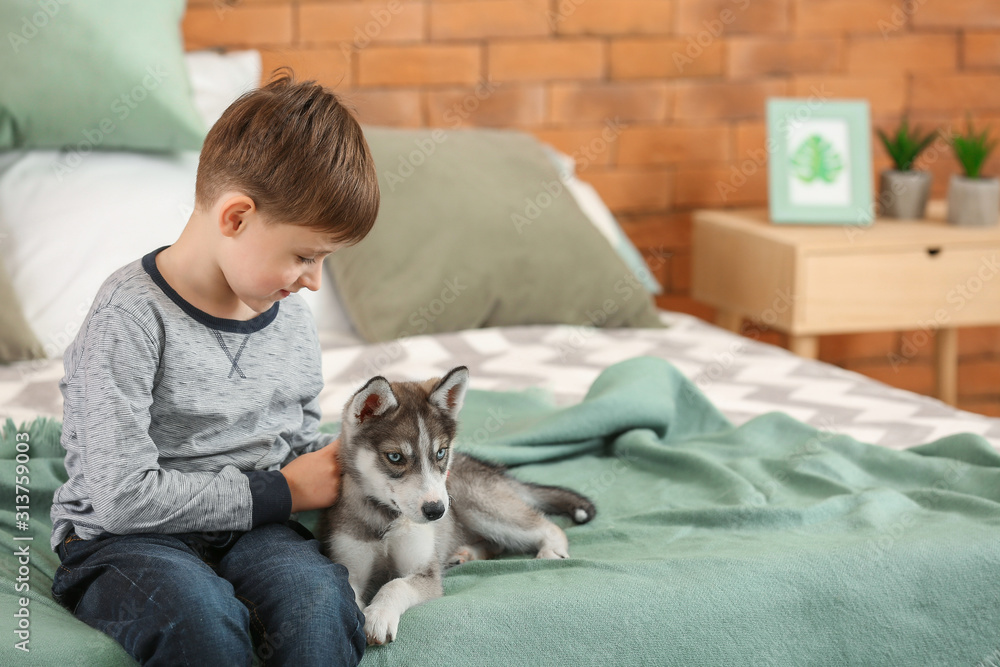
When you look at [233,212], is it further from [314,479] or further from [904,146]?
[904,146]

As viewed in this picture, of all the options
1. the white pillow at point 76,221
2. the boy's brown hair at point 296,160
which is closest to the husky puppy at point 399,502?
the boy's brown hair at point 296,160

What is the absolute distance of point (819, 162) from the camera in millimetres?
2967

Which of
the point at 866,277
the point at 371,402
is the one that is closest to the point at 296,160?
the point at 371,402

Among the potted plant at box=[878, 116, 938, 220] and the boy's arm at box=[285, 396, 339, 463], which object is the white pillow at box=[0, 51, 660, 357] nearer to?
the boy's arm at box=[285, 396, 339, 463]

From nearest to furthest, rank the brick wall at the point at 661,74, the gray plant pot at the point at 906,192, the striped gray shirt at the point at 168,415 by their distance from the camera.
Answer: the striped gray shirt at the point at 168,415 < the brick wall at the point at 661,74 < the gray plant pot at the point at 906,192

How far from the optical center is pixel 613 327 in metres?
2.48

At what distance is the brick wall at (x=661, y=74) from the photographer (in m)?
2.90

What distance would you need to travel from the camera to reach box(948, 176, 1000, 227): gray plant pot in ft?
9.55

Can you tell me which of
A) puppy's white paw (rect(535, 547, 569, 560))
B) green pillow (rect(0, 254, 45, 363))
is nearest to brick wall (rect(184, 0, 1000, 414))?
green pillow (rect(0, 254, 45, 363))

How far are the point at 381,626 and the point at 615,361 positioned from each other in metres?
1.24

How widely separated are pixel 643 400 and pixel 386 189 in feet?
3.36

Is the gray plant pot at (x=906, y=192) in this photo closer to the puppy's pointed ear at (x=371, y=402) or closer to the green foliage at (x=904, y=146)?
the green foliage at (x=904, y=146)

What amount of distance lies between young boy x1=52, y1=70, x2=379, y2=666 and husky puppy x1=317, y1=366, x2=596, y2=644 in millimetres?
40

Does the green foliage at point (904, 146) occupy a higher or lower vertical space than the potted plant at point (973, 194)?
higher
